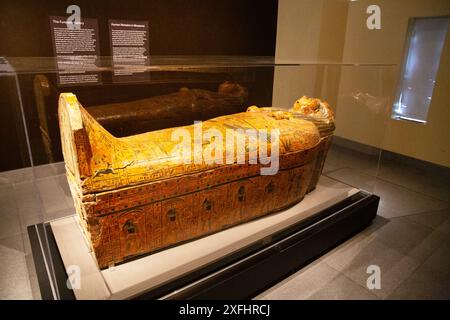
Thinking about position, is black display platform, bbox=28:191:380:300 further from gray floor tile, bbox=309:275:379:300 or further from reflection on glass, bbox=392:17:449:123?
reflection on glass, bbox=392:17:449:123

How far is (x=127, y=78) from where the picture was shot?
179cm

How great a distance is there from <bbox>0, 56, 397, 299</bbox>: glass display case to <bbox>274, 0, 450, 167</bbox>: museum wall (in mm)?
45

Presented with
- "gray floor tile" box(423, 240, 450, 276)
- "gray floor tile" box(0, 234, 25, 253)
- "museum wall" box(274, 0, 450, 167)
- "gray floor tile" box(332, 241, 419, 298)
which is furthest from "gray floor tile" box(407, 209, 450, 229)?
"gray floor tile" box(0, 234, 25, 253)

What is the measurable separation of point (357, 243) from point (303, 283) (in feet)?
2.50

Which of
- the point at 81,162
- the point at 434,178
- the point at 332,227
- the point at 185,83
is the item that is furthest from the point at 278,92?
the point at 434,178

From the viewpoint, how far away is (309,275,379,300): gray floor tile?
2047 mm

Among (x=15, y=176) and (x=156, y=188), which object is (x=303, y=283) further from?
(x=15, y=176)

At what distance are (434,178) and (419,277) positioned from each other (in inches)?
85.2

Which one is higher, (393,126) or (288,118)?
(288,118)

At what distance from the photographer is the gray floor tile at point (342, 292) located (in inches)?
80.6

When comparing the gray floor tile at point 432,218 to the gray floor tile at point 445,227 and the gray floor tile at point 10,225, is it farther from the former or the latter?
the gray floor tile at point 10,225

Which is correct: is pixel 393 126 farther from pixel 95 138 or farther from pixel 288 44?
pixel 95 138

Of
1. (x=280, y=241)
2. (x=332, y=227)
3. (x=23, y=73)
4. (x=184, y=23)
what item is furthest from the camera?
(x=184, y=23)

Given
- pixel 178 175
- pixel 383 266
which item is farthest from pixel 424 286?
pixel 178 175
